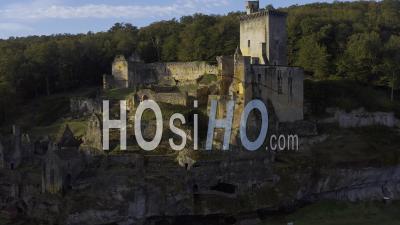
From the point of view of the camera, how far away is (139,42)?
7619 cm

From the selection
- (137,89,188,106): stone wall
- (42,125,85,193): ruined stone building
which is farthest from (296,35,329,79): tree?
(42,125,85,193): ruined stone building

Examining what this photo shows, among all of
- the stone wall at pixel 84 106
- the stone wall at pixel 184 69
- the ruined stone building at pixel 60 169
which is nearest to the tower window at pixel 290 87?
the stone wall at pixel 184 69

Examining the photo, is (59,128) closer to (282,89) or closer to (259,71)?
(259,71)

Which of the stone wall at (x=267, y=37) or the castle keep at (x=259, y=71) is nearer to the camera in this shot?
the castle keep at (x=259, y=71)

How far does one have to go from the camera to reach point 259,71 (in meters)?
48.3

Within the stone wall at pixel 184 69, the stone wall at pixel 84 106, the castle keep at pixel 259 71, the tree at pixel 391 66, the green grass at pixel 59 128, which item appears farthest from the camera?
the tree at pixel 391 66

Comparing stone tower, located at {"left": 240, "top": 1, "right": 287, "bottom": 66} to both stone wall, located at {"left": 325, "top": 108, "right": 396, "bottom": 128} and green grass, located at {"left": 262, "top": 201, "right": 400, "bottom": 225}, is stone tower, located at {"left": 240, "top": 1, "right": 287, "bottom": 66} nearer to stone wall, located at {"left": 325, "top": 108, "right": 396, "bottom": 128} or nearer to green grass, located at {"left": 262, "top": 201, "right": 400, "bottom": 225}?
stone wall, located at {"left": 325, "top": 108, "right": 396, "bottom": 128}

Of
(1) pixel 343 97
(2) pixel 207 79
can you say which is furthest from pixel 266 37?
(1) pixel 343 97

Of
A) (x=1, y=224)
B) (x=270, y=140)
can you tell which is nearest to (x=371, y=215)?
(x=270, y=140)

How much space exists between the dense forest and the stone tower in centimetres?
824

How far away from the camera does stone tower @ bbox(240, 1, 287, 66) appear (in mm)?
51906

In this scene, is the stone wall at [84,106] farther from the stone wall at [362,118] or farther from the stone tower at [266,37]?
the stone wall at [362,118]

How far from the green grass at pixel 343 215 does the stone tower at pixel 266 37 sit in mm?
13722

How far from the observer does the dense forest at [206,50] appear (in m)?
60.2
